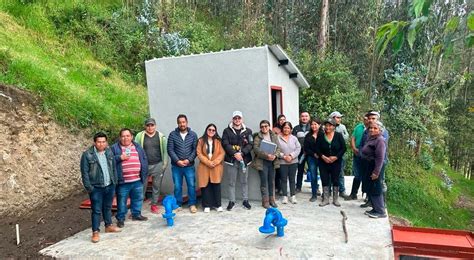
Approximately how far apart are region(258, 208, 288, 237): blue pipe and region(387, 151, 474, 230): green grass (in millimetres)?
6328

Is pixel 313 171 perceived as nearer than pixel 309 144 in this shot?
No

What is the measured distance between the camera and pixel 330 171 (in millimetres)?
6109

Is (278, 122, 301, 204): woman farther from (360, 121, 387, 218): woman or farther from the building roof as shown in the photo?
the building roof

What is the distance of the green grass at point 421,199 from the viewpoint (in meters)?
10.8

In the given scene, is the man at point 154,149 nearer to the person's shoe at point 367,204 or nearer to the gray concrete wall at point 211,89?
the gray concrete wall at point 211,89

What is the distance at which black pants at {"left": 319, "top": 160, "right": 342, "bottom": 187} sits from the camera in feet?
19.9

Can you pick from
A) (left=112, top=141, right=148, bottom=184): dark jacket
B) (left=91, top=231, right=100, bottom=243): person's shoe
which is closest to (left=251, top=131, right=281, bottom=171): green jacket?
(left=112, top=141, right=148, bottom=184): dark jacket

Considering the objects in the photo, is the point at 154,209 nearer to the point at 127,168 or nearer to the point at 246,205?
the point at 127,168

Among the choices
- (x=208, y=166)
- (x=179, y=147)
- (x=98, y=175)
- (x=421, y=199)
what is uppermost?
(x=179, y=147)

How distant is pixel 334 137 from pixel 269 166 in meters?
1.24

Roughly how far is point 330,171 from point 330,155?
310 millimetres

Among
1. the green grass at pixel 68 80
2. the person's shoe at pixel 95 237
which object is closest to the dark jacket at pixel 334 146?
the person's shoe at pixel 95 237

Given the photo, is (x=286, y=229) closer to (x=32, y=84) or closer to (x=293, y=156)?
(x=293, y=156)

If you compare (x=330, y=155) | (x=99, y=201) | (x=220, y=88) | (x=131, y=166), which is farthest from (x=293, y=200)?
(x=99, y=201)
